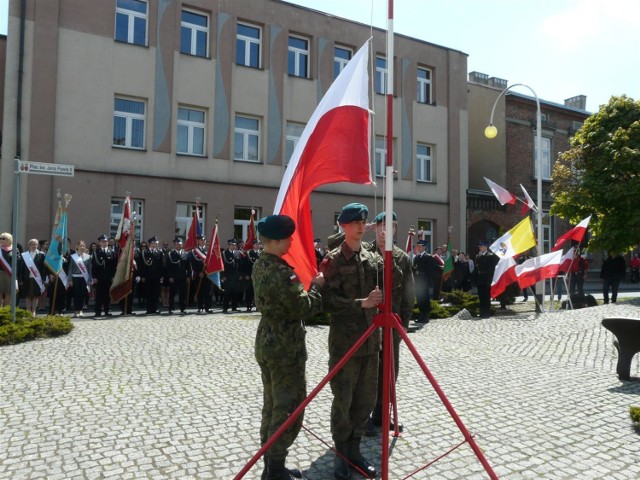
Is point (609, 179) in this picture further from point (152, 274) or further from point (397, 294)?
point (397, 294)

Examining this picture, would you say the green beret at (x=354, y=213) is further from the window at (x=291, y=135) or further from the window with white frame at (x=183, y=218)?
the window at (x=291, y=135)

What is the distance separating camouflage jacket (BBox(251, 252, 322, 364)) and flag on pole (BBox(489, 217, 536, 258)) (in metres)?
11.0

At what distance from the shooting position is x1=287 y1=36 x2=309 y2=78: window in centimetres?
2298

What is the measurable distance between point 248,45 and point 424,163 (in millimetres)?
9545

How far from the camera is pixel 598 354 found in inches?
358

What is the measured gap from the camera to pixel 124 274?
13.8 metres

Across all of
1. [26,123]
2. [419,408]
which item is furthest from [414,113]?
[419,408]

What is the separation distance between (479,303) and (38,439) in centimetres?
1202

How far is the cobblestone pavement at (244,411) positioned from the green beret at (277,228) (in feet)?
5.47

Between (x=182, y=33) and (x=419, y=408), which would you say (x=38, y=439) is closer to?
(x=419, y=408)

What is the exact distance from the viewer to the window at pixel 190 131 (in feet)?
67.4

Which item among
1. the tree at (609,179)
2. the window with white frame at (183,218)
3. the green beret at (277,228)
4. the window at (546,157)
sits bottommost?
the green beret at (277,228)

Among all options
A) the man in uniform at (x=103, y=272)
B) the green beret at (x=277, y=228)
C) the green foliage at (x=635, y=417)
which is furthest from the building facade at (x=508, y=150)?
the green beret at (x=277, y=228)

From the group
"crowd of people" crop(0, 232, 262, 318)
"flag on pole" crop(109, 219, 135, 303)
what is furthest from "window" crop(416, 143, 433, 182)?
"flag on pole" crop(109, 219, 135, 303)
